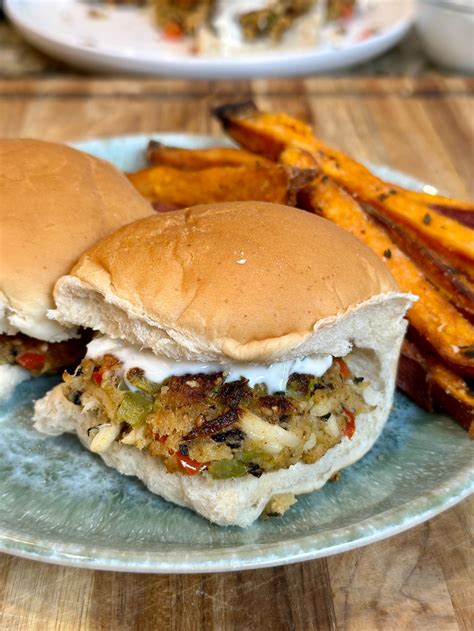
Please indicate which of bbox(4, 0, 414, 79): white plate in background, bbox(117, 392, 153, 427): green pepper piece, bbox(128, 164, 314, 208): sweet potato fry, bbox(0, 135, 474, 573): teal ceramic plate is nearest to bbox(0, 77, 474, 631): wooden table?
bbox(0, 135, 474, 573): teal ceramic plate

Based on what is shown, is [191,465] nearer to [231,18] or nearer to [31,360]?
[31,360]

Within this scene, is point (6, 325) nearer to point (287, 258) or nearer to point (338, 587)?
point (287, 258)

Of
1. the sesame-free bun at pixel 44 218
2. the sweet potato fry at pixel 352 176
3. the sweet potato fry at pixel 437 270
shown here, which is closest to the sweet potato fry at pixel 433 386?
the sweet potato fry at pixel 437 270

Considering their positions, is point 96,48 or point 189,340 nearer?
point 189,340

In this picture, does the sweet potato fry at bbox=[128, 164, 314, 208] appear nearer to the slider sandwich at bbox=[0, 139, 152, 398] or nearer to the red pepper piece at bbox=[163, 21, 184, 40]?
the slider sandwich at bbox=[0, 139, 152, 398]

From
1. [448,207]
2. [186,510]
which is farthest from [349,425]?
[448,207]

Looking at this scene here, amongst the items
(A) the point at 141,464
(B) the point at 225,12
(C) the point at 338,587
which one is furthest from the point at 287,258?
(B) the point at 225,12

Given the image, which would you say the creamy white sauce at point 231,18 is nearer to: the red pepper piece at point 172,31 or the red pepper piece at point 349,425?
the red pepper piece at point 172,31
